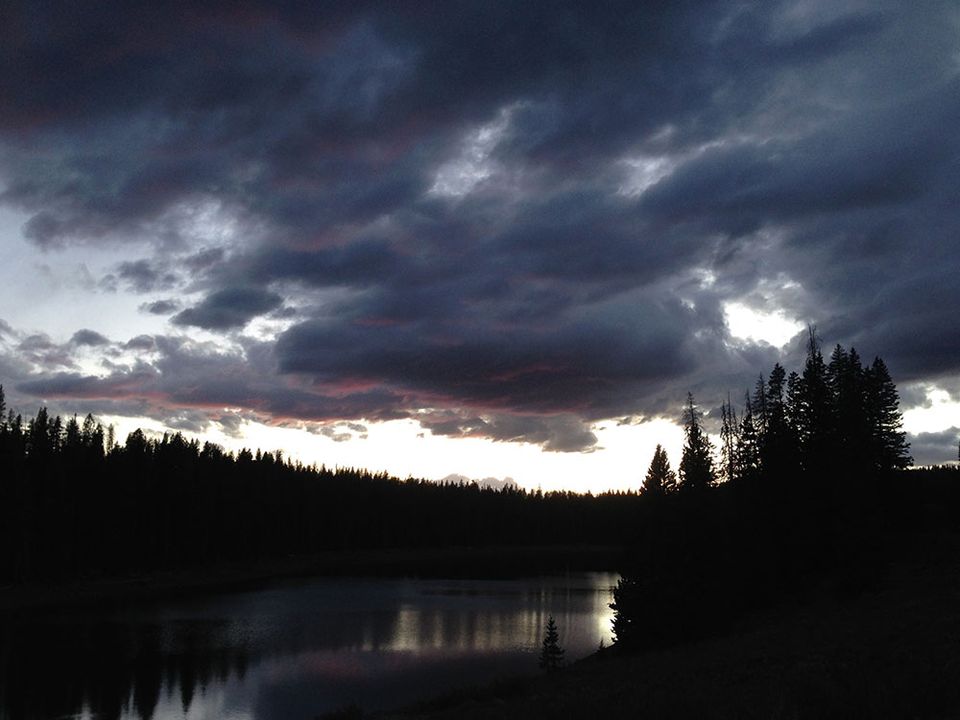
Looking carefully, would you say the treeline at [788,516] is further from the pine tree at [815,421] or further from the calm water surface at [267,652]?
the calm water surface at [267,652]

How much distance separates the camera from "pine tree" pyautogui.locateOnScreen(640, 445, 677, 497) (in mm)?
45531

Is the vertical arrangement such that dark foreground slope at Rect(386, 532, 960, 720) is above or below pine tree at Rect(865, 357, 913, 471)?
below

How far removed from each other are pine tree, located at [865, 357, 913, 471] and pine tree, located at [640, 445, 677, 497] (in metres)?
20.3

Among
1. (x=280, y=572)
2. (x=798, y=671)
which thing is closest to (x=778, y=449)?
(x=798, y=671)

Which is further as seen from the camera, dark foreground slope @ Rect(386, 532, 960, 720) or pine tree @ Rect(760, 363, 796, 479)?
pine tree @ Rect(760, 363, 796, 479)

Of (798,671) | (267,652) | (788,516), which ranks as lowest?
(267,652)

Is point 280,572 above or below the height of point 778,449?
below

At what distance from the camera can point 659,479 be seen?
49.0 metres

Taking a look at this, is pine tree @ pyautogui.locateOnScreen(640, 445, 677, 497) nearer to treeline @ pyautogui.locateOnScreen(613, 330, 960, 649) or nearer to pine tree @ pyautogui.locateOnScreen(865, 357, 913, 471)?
treeline @ pyautogui.locateOnScreen(613, 330, 960, 649)

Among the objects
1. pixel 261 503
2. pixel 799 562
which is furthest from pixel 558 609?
pixel 261 503

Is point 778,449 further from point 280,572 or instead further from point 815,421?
point 280,572

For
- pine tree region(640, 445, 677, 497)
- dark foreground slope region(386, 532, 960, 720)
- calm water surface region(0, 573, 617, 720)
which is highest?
pine tree region(640, 445, 677, 497)

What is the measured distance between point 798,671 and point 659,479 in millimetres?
27125

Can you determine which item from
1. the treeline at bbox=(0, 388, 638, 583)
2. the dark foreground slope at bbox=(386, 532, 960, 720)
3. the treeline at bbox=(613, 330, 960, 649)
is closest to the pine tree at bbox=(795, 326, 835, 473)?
the treeline at bbox=(613, 330, 960, 649)
